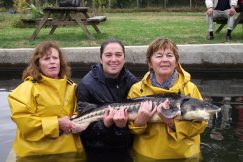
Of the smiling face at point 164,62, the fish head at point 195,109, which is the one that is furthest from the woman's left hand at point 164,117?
the smiling face at point 164,62

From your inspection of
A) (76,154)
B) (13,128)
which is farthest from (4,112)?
(76,154)

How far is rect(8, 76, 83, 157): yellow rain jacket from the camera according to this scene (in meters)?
4.73

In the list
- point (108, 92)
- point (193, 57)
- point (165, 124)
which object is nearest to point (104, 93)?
point (108, 92)

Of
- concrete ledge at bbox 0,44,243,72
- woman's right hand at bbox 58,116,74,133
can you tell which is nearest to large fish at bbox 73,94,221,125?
woman's right hand at bbox 58,116,74,133

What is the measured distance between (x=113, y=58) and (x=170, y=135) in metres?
1.03

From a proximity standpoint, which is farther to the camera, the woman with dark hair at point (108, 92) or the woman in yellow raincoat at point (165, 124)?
the woman with dark hair at point (108, 92)

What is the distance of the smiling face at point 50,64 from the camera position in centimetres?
499

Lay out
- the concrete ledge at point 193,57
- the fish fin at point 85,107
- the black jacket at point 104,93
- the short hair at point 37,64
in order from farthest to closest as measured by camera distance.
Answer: the concrete ledge at point 193,57 → the black jacket at point 104,93 → the short hair at point 37,64 → the fish fin at point 85,107

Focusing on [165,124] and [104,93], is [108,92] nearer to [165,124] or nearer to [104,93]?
[104,93]

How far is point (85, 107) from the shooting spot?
4.92m

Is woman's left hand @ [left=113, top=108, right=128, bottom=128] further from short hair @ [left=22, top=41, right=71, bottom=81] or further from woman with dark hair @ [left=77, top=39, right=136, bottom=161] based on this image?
short hair @ [left=22, top=41, right=71, bottom=81]

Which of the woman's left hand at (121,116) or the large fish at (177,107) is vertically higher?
the large fish at (177,107)

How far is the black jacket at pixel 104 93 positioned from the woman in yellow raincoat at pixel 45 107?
170 millimetres

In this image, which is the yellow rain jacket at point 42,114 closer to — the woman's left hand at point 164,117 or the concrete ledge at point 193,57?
the woman's left hand at point 164,117
